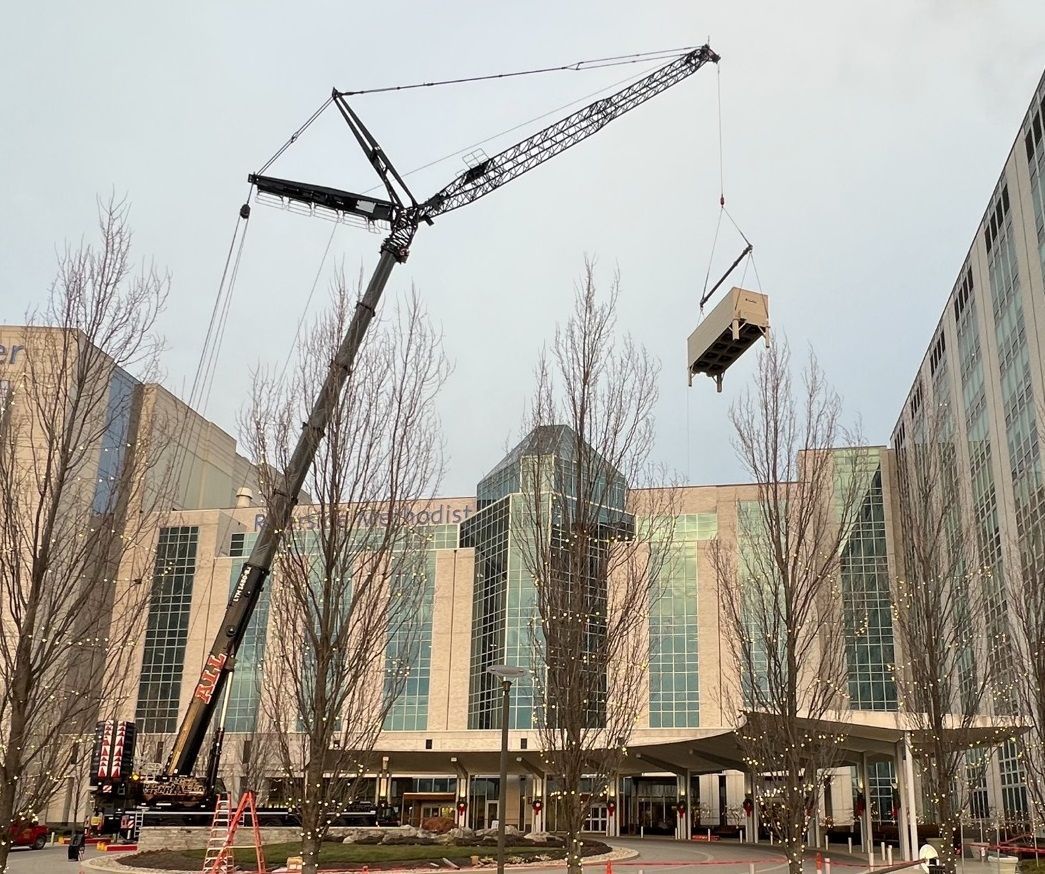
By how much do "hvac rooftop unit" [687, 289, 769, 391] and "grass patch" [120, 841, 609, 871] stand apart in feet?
61.9

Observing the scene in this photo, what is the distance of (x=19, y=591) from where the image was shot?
1342 centimetres

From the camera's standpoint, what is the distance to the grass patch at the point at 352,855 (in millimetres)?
28609

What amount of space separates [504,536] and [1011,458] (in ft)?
114

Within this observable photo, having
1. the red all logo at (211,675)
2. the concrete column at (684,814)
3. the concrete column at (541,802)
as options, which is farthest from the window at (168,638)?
the red all logo at (211,675)

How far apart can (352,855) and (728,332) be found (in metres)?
22.4

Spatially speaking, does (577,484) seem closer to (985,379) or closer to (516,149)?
(516,149)

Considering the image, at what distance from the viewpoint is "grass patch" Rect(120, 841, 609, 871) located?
28.6 metres

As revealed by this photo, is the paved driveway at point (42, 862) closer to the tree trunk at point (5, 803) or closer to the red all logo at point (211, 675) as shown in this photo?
the red all logo at point (211, 675)

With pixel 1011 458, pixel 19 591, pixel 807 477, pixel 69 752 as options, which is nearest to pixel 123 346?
pixel 19 591

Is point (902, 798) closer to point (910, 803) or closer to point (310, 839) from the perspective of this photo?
point (910, 803)

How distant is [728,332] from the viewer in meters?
17.9

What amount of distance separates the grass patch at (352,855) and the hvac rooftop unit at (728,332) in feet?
61.9

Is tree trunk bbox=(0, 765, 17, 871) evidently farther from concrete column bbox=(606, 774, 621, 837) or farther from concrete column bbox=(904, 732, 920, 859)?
concrete column bbox=(606, 774, 621, 837)

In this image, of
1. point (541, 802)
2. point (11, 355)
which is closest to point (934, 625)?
point (541, 802)
